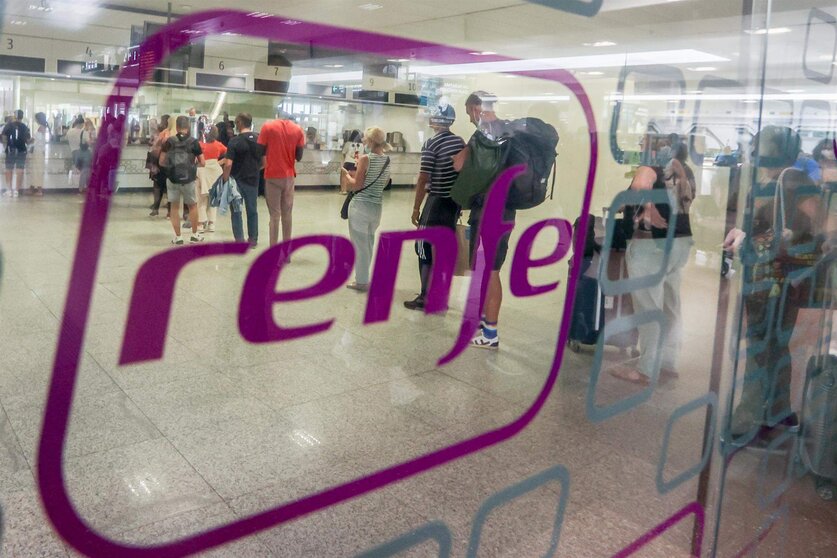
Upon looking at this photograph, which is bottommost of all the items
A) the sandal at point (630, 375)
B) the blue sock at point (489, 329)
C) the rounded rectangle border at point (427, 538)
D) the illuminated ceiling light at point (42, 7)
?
the rounded rectangle border at point (427, 538)

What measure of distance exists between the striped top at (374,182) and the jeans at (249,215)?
0.18 meters

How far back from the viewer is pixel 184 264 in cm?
95

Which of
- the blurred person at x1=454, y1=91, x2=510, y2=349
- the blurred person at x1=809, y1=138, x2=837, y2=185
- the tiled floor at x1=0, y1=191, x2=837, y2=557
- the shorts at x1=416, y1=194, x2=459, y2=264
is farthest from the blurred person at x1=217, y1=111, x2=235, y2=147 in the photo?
the blurred person at x1=809, y1=138, x2=837, y2=185

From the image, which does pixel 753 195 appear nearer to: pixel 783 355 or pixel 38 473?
pixel 783 355

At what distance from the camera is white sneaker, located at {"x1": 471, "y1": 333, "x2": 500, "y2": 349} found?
1769 mm

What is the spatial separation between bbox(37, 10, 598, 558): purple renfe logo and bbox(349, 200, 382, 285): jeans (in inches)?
0.7

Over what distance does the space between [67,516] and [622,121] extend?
146 centimetres

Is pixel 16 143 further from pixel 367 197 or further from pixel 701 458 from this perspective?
pixel 701 458

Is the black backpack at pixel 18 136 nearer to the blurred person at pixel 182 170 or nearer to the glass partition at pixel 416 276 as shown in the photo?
the glass partition at pixel 416 276

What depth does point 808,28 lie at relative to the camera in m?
2.02

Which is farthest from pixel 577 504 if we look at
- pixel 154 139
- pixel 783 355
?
pixel 154 139

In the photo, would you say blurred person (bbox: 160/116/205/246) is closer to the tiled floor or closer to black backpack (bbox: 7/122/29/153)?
the tiled floor

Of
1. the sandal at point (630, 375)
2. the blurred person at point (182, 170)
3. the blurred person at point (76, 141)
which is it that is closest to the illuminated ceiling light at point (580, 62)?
the blurred person at point (182, 170)

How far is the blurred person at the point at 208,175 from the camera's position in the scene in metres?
1.10
